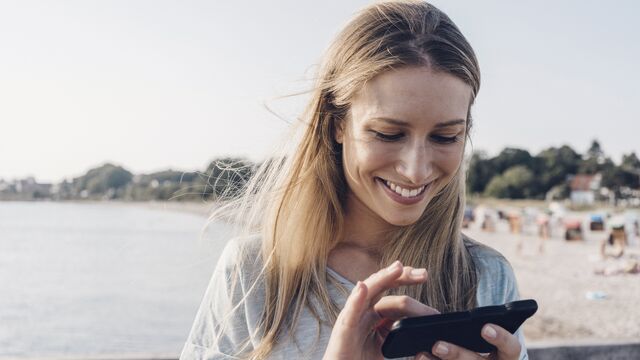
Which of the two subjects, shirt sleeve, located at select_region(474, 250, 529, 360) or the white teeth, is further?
shirt sleeve, located at select_region(474, 250, 529, 360)

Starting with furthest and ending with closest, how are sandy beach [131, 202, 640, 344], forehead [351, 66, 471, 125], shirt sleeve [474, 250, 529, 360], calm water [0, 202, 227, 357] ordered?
calm water [0, 202, 227, 357], sandy beach [131, 202, 640, 344], shirt sleeve [474, 250, 529, 360], forehead [351, 66, 471, 125]

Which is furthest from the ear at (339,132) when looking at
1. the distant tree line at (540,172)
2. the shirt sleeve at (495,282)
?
the distant tree line at (540,172)

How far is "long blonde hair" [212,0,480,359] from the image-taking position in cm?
192

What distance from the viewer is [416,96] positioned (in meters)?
1.78

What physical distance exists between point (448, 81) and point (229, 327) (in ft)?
3.09

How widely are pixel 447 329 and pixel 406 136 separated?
553 mm

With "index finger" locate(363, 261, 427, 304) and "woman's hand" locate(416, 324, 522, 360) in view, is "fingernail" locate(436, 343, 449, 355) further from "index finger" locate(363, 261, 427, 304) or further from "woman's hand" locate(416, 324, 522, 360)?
"index finger" locate(363, 261, 427, 304)

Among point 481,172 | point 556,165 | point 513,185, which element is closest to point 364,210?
point 513,185

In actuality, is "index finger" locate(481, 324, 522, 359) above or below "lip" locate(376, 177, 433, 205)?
below

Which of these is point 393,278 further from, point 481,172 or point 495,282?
point 481,172

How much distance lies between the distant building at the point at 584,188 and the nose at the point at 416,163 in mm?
92294

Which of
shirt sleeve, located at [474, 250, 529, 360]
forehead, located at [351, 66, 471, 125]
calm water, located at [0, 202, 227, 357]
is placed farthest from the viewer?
calm water, located at [0, 202, 227, 357]

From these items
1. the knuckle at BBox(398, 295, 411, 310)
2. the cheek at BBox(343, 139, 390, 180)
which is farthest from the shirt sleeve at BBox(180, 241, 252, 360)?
the knuckle at BBox(398, 295, 411, 310)

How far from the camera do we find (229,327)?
1974 mm
